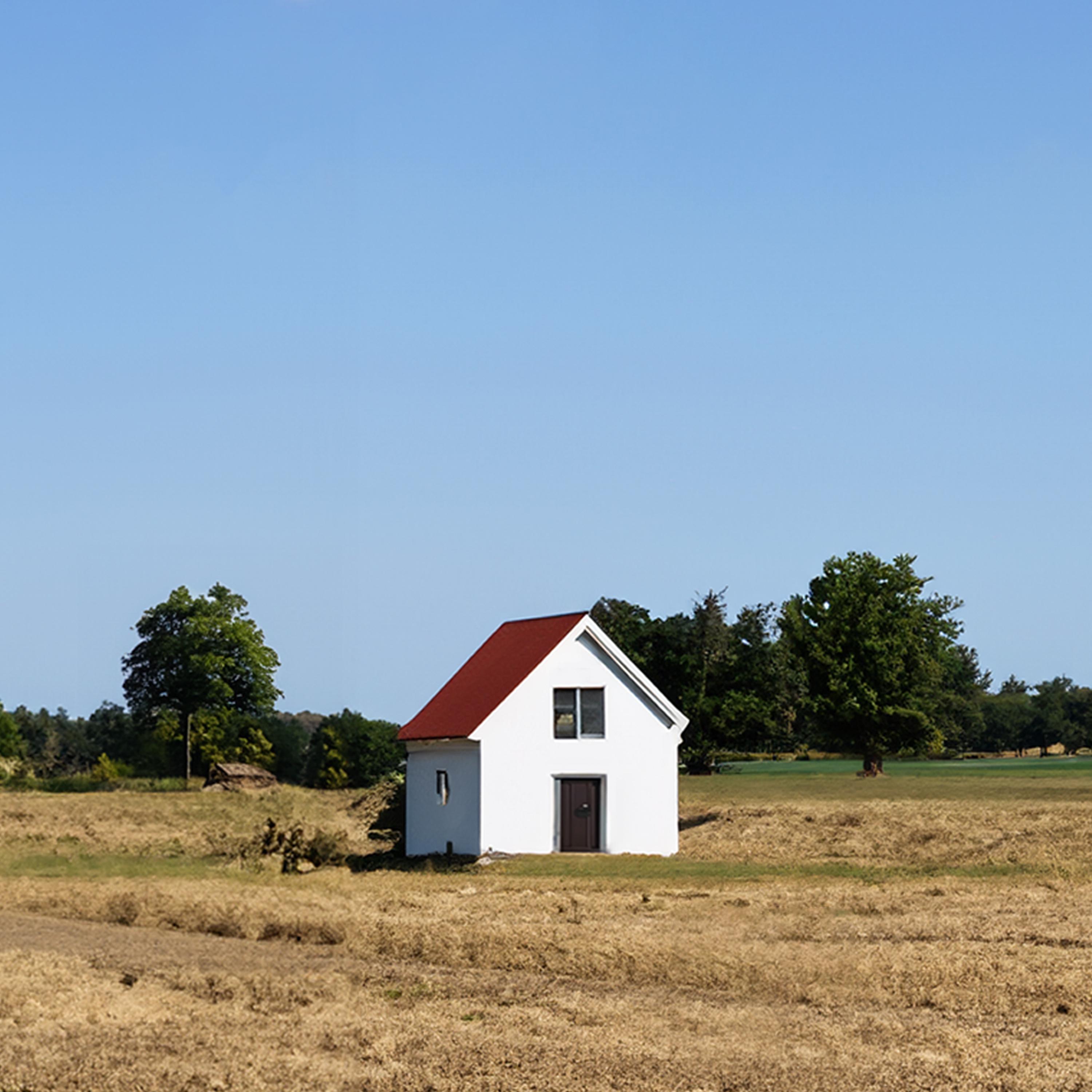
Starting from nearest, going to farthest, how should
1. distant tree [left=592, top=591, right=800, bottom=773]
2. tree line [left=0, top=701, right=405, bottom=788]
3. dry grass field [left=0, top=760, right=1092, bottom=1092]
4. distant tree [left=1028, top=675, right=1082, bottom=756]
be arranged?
dry grass field [left=0, top=760, right=1092, bottom=1092], distant tree [left=592, top=591, right=800, bottom=773], tree line [left=0, top=701, right=405, bottom=788], distant tree [left=1028, top=675, right=1082, bottom=756]

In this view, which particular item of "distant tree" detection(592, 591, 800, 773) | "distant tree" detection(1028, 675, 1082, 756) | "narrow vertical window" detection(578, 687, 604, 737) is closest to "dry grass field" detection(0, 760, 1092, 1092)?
"narrow vertical window" detection(578, 687, 604, 737)

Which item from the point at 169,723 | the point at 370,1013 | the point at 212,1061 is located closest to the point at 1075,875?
the point at 370,1013

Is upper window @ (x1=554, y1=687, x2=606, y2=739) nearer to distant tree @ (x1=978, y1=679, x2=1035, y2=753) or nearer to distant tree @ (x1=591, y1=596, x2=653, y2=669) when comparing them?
distant tree @ (x1=591, y1=596, x2=653, y2=669)

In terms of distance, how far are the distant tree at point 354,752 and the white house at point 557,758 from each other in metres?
42.9

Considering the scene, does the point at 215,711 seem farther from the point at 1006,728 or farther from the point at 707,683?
the point at 1006,728

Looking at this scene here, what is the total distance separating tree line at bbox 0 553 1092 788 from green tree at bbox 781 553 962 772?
0.30ft

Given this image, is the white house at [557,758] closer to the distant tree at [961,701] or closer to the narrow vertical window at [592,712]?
the narrow vertical window at [592,712]

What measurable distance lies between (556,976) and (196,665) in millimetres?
76499

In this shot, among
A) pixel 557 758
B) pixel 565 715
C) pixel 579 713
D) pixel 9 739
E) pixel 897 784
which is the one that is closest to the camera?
pixel 557 758

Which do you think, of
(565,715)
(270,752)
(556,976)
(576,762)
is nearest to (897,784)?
(576,762)

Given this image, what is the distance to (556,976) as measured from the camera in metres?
17.6

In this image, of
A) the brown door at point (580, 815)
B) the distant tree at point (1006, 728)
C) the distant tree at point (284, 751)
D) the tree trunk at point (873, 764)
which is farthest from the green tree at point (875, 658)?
the distant tree at point (1006, 728)

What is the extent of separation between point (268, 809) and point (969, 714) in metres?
103

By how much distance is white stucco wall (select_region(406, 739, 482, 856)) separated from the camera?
135 ft
